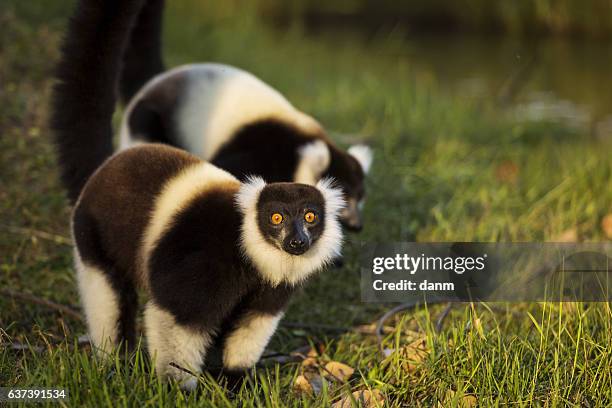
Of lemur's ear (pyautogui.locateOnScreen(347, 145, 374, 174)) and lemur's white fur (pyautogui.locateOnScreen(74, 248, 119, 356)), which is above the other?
lemur's ear (pyautogui.locateOnScreen(347, 145, 374, 174))

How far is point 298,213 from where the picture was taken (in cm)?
371

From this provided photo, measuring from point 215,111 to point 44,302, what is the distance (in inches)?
78.7

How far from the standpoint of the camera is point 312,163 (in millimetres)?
5438

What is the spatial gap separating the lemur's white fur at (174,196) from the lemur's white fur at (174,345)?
0.25m

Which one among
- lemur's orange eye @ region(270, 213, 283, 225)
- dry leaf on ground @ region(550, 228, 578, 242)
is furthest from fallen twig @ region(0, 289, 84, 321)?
dry leaf on ground @ region(550, 228, 578, 242)

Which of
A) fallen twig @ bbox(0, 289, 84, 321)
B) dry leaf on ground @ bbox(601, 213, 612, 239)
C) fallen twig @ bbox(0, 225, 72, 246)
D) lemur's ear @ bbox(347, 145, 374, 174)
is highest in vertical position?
lemur's ear @ bbox(347, 145, 374, 174)

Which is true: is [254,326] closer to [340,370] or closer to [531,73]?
[340,370]

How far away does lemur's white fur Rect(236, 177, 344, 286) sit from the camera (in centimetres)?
367

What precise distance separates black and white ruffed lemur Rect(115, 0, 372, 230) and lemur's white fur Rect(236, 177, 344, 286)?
5.17 feet

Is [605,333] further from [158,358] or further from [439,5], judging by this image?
[439,5]

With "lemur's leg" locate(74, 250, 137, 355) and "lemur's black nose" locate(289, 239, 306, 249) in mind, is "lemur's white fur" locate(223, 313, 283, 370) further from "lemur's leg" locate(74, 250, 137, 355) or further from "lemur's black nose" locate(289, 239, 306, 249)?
"lemur's leg" locate(74, 250, 137, 355)

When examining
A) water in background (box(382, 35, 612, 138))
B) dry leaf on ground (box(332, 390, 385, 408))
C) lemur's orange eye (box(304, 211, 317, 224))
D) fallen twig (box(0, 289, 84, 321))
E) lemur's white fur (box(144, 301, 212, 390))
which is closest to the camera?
dry leaf on ground (box(332, 390, 385, 408))

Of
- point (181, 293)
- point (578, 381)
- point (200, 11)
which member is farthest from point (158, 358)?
point (200, 11)

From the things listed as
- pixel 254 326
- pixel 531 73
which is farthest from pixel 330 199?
pixel 531 73
